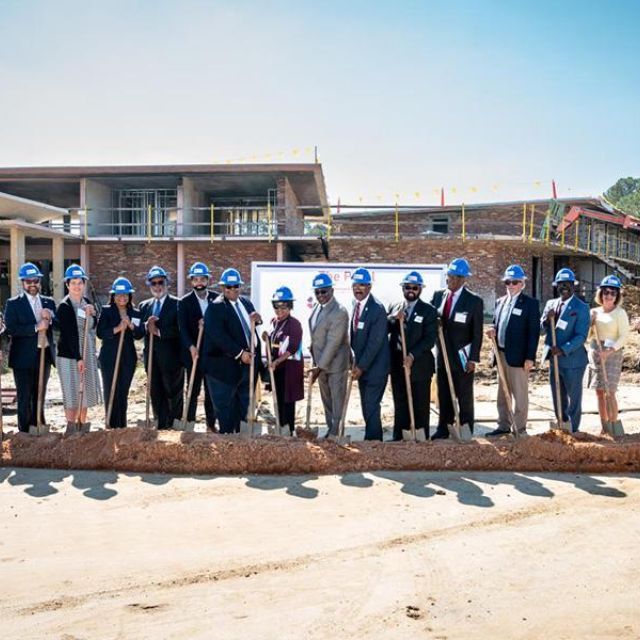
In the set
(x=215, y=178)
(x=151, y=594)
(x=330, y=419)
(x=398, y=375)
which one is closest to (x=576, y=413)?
(x=398, y=375)

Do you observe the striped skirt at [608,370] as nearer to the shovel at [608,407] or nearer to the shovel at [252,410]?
the shovel at [608,407]

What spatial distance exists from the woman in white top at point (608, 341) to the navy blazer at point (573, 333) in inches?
6.4

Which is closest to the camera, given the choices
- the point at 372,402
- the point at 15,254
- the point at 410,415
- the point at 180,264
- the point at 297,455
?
the point at 297,455

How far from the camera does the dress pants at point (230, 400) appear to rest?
7066 mm

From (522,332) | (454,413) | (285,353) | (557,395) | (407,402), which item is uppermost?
(522,332)

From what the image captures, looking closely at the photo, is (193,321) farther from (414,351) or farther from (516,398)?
(516,398)

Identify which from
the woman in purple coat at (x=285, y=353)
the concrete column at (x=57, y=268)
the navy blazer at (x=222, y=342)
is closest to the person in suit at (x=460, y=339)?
the woman in purple coat at (x=285, y=353)

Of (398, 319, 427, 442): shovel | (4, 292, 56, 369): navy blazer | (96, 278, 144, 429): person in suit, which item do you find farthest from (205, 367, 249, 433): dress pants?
(4, 292, 56, 369): navy blazer

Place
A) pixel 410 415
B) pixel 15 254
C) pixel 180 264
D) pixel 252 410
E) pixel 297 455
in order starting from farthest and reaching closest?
pixel 180 264 → pixel 15 254 → pixel 410 415 → pixel 252 410 → pixel 297 455

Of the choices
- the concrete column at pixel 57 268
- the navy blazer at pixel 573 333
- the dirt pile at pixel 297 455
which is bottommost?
the dirt pile at pixel 297 455

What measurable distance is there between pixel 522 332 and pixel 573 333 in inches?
19.8

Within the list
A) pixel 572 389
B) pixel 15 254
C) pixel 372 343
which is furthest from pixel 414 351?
pixel 15 254

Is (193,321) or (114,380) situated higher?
(193,321)

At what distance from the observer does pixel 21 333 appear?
6.90m
